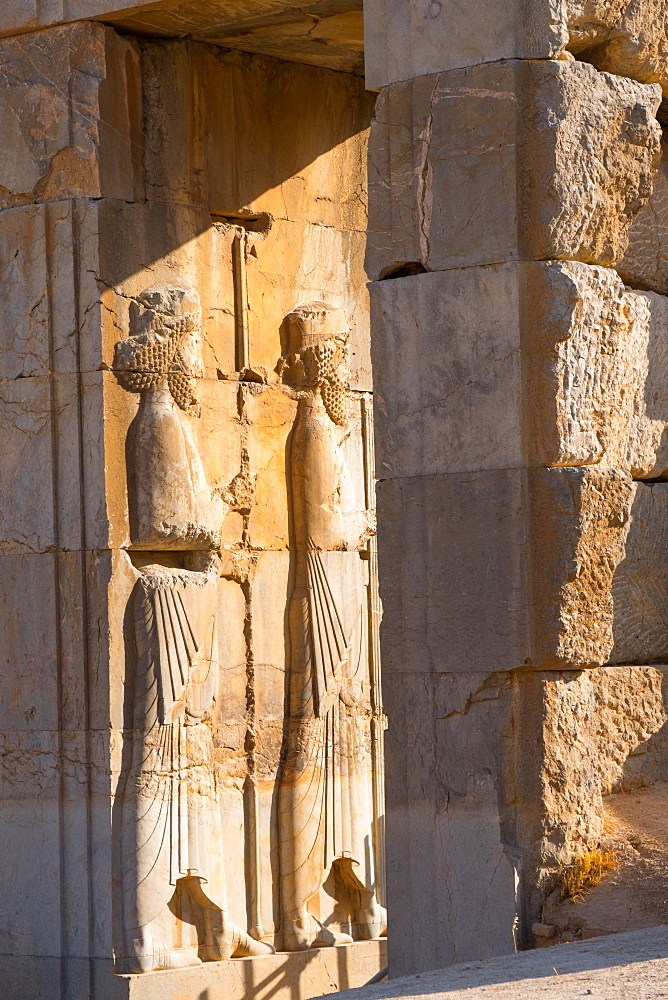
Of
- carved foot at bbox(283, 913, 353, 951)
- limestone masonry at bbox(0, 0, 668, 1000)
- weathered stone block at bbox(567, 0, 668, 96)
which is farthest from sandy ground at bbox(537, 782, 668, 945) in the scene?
weathered stone block at bbox(567, 0, 668, 96)

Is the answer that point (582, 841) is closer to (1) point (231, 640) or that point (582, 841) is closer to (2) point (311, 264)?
(1) point (231, 640)

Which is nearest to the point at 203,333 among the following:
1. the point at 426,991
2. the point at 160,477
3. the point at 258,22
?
the point at 160,477

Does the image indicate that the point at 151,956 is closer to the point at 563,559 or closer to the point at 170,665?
the point at 170,665

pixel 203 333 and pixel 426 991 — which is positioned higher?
pixel 203 333

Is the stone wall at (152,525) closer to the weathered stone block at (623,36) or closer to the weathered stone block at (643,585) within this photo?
the weathered stone block at (643,585)

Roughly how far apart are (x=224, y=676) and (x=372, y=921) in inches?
59.5

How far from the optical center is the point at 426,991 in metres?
5.21

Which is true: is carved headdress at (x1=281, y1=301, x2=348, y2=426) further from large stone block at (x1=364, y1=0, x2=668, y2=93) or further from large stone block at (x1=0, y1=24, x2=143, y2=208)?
large stone block at (x1=364, y1=0, x2=668, y2=93)

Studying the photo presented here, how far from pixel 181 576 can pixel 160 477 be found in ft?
1.64

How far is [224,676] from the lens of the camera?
885cm

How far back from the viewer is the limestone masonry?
21.1ft

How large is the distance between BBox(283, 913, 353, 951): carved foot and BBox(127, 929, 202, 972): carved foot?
0.72 metres

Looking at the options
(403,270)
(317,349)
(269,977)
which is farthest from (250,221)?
(269,977)

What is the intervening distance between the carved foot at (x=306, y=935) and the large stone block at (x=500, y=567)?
2.72m
